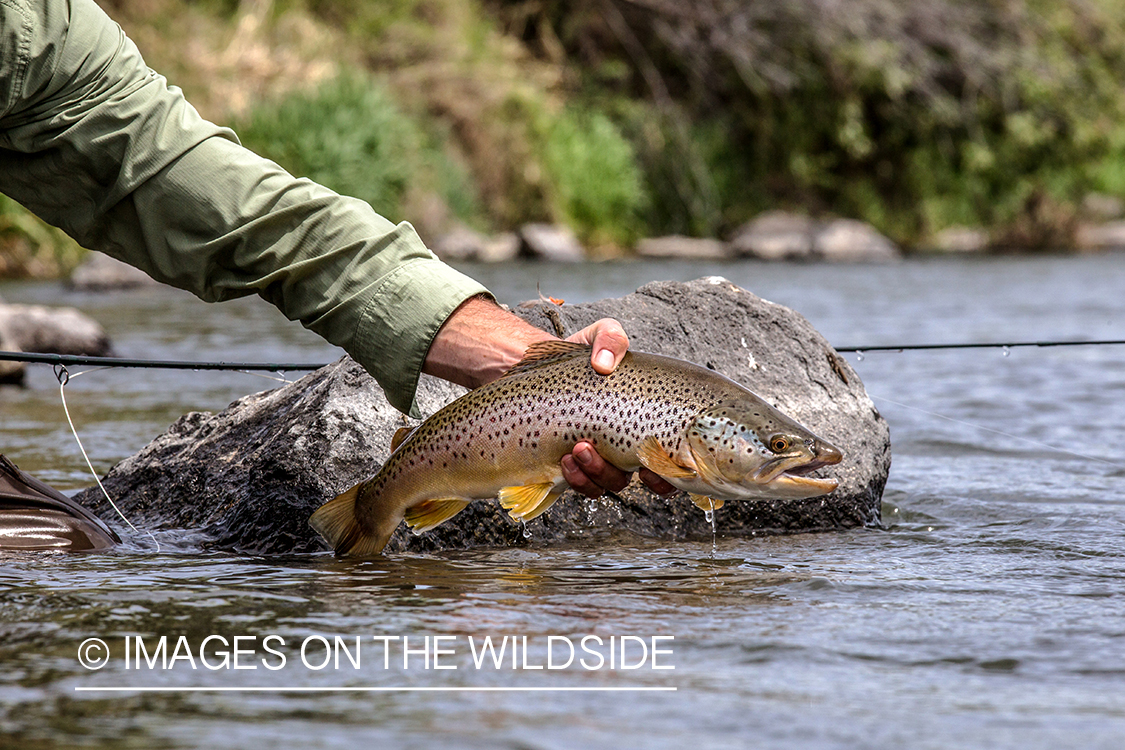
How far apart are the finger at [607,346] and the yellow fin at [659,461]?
17 centimetres

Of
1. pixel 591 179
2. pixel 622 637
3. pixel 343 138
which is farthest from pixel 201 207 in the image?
pixel 591 179

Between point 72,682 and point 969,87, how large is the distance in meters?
22.5

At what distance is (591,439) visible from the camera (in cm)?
272

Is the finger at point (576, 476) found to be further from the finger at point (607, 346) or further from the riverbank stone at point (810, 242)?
the riverbank stone at point (810, 242)

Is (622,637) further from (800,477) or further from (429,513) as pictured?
(429,513)

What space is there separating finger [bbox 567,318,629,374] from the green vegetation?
14313mm

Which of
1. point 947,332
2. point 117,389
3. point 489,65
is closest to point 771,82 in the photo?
point 489,65

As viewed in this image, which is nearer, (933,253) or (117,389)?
(117,389)

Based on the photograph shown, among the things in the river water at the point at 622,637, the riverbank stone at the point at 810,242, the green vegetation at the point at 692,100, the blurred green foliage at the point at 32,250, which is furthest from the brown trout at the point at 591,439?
the riverbank stone at the point at 810,242

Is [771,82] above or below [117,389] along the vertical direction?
above

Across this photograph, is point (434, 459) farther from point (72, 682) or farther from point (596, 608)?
point (72, 682)

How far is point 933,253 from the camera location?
21.9 meters

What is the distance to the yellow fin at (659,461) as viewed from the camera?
8.66ft

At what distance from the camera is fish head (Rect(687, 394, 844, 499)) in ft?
8.62
